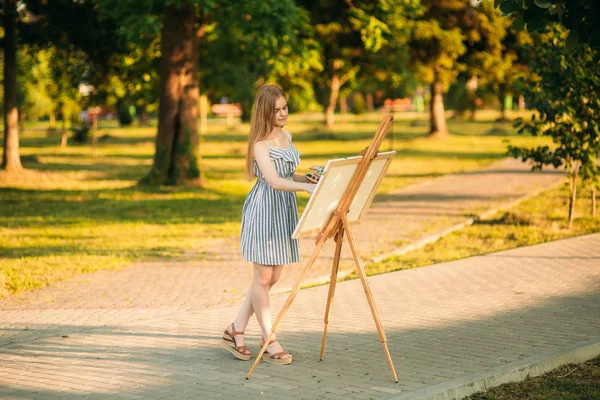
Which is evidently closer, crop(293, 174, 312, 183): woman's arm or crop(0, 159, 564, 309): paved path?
crop(293, 174, 312, 183): woman's arm

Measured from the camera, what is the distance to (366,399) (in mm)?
5652

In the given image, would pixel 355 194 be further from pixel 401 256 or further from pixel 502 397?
pixel 401 256

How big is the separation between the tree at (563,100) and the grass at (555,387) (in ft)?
25.2

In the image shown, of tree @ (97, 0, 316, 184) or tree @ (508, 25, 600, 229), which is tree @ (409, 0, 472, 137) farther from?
tree @ (508, 25, 600, 229)

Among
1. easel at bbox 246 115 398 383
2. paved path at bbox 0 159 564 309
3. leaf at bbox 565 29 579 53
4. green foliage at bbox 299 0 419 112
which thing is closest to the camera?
easel at bbox 246 115 398 383

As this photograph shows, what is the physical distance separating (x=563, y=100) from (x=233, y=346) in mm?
8484

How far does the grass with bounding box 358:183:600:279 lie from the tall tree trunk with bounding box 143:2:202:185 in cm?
786

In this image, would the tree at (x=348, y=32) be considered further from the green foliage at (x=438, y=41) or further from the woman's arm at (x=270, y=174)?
the woman's arm at (x=270, y=174)

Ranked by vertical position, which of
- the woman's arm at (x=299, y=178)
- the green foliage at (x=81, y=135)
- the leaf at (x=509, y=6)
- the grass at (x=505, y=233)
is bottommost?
the grass at (x=505, y=233)

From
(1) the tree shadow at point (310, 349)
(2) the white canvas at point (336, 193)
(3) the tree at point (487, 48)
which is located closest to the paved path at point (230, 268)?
(1) the tree shadow at point (310, 349)

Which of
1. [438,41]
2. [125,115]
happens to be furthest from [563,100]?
[125,115]

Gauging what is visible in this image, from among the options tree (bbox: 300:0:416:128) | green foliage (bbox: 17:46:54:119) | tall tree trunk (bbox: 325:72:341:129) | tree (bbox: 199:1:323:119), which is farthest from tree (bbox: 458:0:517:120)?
green foliage (bbox: 17:46:54:119)

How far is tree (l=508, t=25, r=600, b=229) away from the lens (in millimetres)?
13352

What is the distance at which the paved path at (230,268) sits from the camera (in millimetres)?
9344
